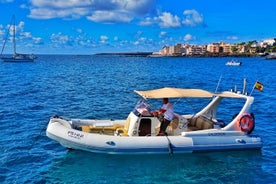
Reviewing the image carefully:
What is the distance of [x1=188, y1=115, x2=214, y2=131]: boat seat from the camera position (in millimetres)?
15141

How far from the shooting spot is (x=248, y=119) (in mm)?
14984

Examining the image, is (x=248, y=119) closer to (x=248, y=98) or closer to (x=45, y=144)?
(x=248, y=98)

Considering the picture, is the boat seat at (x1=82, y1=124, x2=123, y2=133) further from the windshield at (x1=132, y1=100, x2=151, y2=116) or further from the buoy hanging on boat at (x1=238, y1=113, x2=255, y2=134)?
the buoy hanging on boat at (x1=238, y1=113, x2=255, y2=134)

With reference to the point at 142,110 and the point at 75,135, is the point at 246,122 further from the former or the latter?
the point at 75,135

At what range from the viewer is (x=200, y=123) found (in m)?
15.6

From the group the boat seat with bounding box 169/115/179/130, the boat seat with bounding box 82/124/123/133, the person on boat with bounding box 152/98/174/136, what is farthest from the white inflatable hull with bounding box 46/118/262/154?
the boat seat with bounding box 82/124/123/133

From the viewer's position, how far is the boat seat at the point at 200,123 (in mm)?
15141

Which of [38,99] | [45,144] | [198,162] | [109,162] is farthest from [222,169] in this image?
[38,99]

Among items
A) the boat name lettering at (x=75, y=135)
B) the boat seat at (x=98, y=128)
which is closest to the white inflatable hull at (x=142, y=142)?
the boat name lettering at (x=75, y=135)

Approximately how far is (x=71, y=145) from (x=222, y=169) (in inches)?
230

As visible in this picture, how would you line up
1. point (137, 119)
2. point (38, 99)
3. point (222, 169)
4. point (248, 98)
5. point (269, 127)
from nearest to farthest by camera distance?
point (222, 169) → point (137, 119) → point (248, 98) → point (269, 127) → point (38, 99)

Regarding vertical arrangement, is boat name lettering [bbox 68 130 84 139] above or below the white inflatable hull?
above

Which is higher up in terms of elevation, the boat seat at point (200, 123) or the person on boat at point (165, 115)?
the person on boat at point (165, 115)

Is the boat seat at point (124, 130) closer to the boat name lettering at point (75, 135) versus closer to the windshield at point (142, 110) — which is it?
the windshield at point (142, 110)
